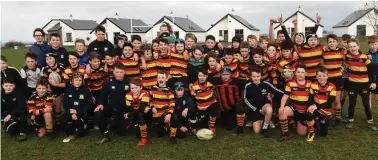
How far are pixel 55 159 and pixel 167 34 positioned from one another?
379 centimetres

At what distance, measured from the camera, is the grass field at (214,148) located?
15.4 feet

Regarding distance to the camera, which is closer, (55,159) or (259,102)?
(55,159)

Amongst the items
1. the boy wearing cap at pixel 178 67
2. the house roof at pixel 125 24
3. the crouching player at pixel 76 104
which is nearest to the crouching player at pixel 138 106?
the boy wearing cap at pixel 178 67

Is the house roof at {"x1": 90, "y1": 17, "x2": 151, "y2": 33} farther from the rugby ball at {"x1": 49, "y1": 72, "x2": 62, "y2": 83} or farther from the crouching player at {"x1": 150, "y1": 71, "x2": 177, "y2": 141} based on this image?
the crouching player at {"x1": 150, "y1": 71, "x2": 177, "y2": 141}

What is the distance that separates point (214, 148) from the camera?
16.5 feet

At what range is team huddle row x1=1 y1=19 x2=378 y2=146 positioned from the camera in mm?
5461

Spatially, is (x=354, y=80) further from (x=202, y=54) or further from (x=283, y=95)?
(x=202, y=54)

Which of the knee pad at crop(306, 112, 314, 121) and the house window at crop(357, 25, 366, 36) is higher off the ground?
the house window at crop(357, 25, 366, 36)

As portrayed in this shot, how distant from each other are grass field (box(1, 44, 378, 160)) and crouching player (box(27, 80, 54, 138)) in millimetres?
255

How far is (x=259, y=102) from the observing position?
5746 millimetres

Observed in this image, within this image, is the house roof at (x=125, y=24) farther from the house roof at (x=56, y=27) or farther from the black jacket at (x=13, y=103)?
the black jacket at (x=13, y=103)

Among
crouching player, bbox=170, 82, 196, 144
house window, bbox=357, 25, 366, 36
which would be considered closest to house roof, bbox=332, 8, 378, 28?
house window, bbox=357, 25, 366, 36

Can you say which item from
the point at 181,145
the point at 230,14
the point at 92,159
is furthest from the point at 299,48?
the point at 230,14

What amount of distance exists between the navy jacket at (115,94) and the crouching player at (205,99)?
1256 mm
